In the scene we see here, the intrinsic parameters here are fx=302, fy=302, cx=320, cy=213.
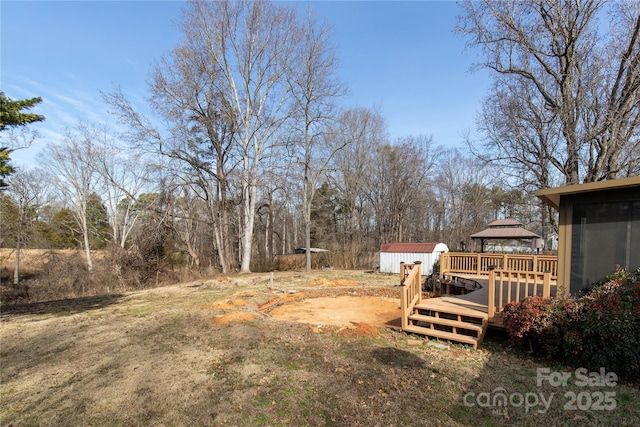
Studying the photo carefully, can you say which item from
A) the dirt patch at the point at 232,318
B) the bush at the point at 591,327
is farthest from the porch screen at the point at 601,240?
the dirt patch at the point at 232,318

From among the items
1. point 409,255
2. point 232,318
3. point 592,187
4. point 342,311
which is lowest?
point 342,311

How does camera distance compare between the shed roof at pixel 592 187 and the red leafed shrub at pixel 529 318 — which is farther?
the shed roof at pixel 592 187

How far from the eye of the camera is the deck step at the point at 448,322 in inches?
213

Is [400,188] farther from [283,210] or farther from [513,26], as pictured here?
[513,26]

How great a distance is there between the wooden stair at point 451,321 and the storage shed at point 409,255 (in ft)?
35.2

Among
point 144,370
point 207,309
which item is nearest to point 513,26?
point 207,309

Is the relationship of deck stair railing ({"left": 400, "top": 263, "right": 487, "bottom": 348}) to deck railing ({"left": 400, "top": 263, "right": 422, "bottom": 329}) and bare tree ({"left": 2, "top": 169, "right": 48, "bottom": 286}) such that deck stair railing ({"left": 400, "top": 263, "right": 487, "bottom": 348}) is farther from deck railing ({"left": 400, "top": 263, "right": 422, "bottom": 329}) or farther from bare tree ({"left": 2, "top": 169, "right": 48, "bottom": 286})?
bare tree ({"left": 2, "top": 169, "right": 48, "bottom": 286})

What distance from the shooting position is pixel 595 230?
5.71 m

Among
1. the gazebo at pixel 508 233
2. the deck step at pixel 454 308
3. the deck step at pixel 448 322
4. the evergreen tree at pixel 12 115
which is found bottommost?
the deck step at pixel 448 322

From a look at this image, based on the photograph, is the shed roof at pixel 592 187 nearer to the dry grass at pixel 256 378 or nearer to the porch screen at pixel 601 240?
the porch screen at pixel 601 240

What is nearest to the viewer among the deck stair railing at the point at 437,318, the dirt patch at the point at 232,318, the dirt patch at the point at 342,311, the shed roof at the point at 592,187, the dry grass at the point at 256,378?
the dry grass at the point at 256,378

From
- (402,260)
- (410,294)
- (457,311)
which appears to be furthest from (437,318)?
(402,260)

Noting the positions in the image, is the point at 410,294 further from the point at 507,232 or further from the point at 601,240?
the point at 507,232

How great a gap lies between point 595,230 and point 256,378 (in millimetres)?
6563
